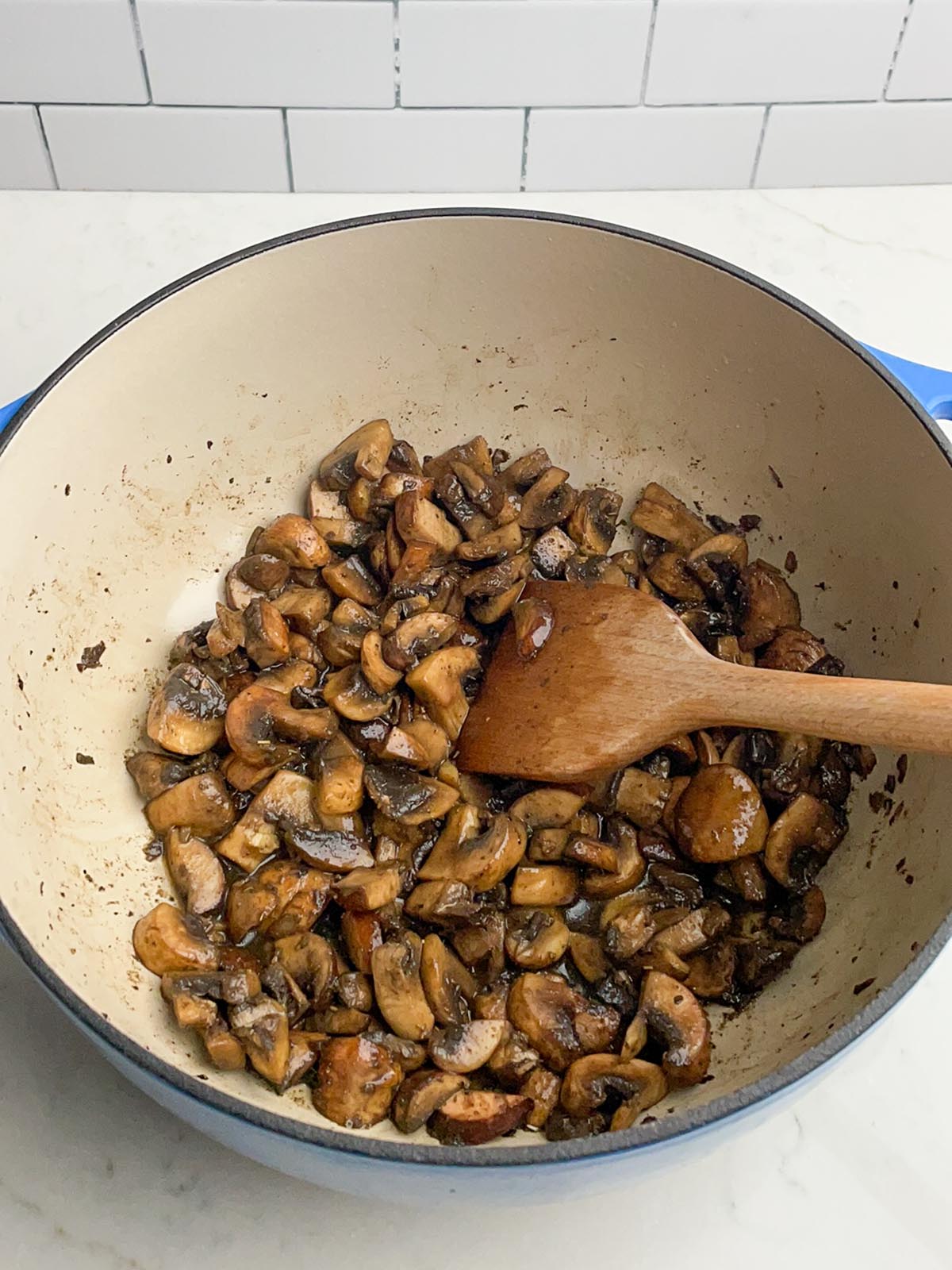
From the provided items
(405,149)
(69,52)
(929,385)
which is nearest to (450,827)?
(929,385)

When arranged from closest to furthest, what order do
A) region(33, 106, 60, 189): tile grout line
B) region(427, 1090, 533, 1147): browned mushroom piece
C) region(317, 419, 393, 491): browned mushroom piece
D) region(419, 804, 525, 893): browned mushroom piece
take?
region(427, 1090, 533, 1147): browned mushroom piece < region(419, 804, 525, 893): browned mushroom piece < region(317, 419, 393, 491): browned mushroom piece < region(33, 106, 60, 189): tile grout line

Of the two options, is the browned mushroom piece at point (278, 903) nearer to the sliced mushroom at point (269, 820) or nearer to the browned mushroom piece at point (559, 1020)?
the sliced mushroom at point (269, 820)

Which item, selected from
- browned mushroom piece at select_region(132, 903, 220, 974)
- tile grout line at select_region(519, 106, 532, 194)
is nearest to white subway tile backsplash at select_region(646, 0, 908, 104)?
tile grout line at select_region(519, 106, 532, 194)

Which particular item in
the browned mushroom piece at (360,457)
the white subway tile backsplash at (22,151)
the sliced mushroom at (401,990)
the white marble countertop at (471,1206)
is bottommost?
the white marble countertop at (471,1206)

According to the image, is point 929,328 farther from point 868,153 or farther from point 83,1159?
point 83,1159

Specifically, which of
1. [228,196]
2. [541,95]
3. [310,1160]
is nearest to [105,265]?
[228,196]

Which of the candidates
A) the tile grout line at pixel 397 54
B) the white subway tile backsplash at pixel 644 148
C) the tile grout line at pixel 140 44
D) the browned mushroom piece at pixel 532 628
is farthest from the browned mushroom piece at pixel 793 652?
the tile grout line at pixel 140 44

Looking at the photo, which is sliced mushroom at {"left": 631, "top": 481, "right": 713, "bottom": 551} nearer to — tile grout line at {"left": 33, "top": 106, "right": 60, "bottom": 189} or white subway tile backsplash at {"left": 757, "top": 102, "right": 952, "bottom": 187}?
white subway tile backsplash at {"left": 757, "top": 102, "right": 952, "bottom": 187}

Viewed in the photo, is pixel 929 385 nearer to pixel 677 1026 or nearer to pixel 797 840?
pixel 797 840
